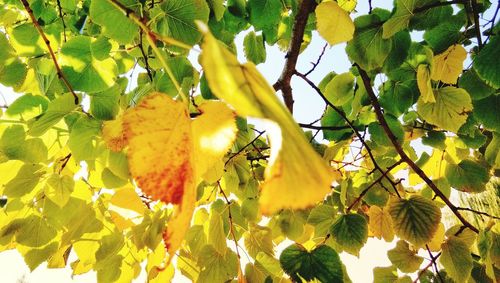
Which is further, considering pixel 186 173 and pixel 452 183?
pixel 452 183

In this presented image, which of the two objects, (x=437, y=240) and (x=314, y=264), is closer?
(x=314, y=264)

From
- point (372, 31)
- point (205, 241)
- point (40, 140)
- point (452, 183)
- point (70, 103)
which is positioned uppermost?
point (372, 31)

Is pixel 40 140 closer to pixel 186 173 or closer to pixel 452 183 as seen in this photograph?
pixel 186 173

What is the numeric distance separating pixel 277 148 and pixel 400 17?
57cm

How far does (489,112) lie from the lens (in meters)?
0.68

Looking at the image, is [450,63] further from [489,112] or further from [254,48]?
[254,48]

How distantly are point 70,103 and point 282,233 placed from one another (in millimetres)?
649

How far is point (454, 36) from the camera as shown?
62cm

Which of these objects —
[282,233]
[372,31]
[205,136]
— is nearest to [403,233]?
[282,233]

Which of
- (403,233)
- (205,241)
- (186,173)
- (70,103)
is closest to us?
(186,173)

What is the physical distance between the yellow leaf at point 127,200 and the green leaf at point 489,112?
27.9 inches

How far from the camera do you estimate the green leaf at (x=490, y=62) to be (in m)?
0.53

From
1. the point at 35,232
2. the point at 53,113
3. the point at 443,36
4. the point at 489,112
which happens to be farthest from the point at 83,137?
the point at 489,112

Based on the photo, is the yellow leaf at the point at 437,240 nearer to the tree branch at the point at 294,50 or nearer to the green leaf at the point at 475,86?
the green leaf at the point at 475,86
